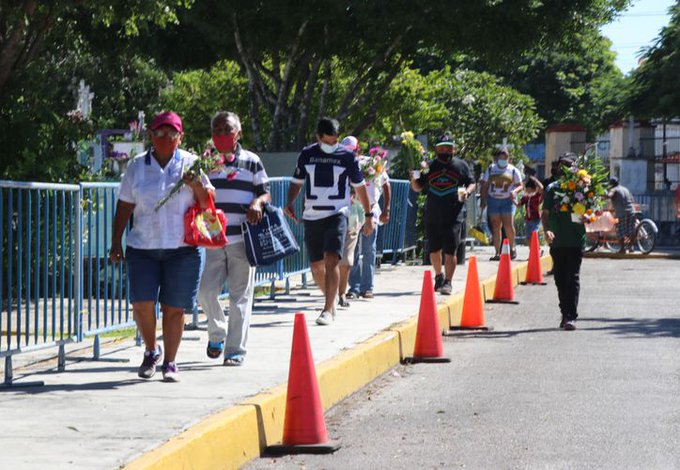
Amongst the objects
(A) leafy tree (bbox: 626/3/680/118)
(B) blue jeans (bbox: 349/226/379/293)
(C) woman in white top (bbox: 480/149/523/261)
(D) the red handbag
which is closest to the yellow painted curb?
(D) the red handbag

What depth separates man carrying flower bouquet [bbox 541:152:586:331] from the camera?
14492 mm

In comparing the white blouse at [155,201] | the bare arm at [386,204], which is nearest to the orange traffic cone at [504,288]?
the bare arm at [386,204]

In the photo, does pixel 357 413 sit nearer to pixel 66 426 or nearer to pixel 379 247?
pixel 66 426

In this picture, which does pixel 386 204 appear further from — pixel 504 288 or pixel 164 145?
pixel 164 145

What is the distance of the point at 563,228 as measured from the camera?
47.8 ft

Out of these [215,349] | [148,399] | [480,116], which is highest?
[480,116]

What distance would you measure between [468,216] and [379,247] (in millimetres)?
6539

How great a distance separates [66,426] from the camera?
7.54m

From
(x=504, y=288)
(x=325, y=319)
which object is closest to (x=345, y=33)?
(x=504, y=288)

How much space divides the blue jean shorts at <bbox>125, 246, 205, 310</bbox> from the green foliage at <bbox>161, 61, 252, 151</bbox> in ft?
99.3

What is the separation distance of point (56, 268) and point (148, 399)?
1.48 meters

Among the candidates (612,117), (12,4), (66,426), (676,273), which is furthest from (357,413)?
(612,117)

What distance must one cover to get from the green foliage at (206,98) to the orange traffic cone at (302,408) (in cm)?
3189

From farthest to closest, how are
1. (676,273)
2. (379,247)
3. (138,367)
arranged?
(676,273) < (379,247) < (138,367)
